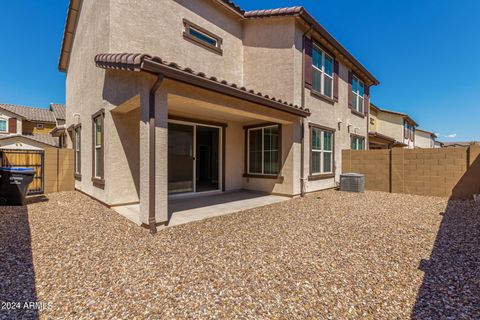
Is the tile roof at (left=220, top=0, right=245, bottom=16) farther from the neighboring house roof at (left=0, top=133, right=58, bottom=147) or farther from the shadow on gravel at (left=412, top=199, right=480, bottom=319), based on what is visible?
the neighboring house roof at (left=0, top=133, right=58, bottom=147)

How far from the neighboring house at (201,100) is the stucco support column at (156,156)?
0.07 feet

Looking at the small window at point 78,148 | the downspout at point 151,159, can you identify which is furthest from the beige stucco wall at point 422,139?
the small window at point 78,148

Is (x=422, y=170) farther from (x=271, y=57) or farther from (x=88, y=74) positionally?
(x=88, y=74)

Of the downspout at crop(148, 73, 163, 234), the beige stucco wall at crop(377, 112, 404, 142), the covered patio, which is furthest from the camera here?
the beige stucco wall at crop(377, 112, 404, 142)

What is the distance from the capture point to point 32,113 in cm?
2839

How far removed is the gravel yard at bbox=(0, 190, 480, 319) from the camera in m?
2.44

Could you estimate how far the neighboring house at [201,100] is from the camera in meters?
5.00

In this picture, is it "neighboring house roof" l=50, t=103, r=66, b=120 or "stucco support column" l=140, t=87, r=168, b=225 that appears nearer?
"stucco support column" l=140, t=87, r=168, b=225

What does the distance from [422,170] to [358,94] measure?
5.89 m

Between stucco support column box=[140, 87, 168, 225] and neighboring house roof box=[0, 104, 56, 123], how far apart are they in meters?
31.4

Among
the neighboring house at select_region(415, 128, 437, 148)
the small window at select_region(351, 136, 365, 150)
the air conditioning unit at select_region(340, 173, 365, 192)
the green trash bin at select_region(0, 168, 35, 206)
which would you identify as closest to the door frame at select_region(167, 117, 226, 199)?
the green trash bin at select_region(0, 168, 35, 206)

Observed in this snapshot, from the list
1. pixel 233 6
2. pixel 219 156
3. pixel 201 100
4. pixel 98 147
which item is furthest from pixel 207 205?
pixel 233 6

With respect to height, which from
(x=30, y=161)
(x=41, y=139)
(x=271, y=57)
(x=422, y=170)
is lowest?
(x=422, y=170)

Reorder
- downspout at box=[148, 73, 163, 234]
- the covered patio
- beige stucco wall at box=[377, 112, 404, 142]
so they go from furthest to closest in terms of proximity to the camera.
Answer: beige stucco wall at box=[377, 112, 404, 142] < the covered patio < downspout at box=[148, 73, 163, 234]
